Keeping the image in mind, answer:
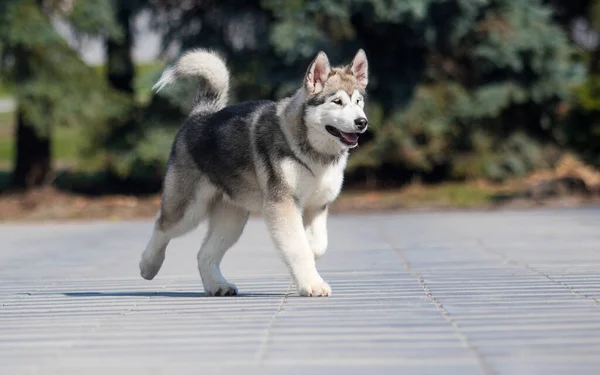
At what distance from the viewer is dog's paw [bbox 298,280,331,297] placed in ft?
23.3

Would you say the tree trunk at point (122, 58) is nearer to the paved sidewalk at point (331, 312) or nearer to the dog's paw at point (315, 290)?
the paved sidewalk at point (331, 312)

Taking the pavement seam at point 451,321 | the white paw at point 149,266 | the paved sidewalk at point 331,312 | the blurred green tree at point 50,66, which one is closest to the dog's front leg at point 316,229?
the paved sidewalk at point 331,312

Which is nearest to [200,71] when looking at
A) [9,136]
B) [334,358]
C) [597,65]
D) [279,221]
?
[279,221]

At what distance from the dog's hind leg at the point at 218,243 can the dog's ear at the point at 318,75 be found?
3.96 ft

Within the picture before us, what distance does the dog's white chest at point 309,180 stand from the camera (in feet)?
24.0

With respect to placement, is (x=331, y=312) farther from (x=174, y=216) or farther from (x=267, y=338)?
(x=174, y=216)

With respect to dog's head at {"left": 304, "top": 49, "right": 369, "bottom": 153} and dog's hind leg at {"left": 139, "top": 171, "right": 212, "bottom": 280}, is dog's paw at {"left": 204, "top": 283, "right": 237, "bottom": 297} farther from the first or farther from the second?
dog's head at {"left": 304, "top": 49, "right": 369, "bottom": 153}

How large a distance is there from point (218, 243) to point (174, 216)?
1.37 ft

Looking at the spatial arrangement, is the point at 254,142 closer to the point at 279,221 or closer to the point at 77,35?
the point at 279,221

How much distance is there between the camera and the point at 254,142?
773 cm

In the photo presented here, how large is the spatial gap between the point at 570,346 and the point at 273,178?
2943 millimetres

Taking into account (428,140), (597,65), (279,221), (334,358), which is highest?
(334,358)

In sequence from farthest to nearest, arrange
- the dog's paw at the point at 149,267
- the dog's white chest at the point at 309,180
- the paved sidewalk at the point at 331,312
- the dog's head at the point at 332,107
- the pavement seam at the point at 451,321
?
the dog's paw at the point at 149,267
the dog's white chest at the point at 309,180
the dog's head at the point at 332,107
the paved sidewalk at the point at 331,312
the pavement seam at the point at 451,321

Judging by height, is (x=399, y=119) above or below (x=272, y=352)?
below
